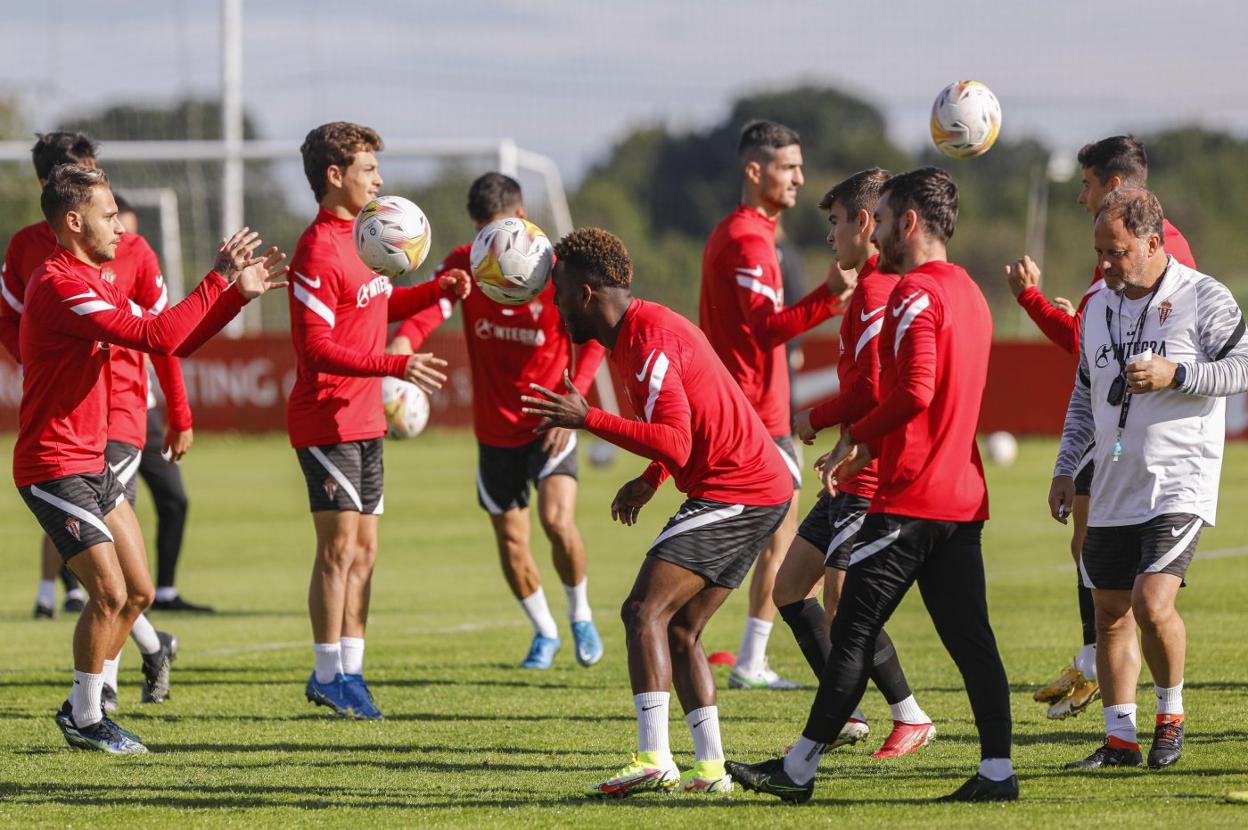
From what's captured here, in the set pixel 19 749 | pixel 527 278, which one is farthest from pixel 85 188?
pixel 19 749

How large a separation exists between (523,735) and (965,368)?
2879mm

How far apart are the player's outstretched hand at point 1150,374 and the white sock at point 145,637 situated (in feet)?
16.3

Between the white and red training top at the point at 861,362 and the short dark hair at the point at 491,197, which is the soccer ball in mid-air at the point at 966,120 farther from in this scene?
the short dark hair at the point at 491,197

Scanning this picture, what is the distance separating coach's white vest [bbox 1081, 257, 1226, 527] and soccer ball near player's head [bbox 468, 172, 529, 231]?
391 centimetres

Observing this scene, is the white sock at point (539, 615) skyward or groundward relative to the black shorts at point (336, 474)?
groundward

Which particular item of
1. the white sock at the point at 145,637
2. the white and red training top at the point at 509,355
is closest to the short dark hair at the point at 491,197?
the white and red training top at the point at 509,355

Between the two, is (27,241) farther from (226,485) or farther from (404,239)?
(226,485)

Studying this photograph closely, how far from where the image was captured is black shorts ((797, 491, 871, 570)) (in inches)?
271

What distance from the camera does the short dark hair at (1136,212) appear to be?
20.4ft

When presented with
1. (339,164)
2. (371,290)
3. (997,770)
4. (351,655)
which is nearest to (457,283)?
(371,290)

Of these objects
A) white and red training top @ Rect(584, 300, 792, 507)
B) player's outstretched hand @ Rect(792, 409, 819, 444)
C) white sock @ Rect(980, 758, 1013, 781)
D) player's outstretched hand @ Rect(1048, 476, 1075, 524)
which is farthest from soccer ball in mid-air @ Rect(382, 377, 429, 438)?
white sock @ Rect(980, 758, 1013, 781)

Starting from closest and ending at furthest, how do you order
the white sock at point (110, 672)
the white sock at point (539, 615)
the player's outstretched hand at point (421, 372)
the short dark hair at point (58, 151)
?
the player's outstretched hand at point (421, 372), the white sock at point (110, 672), the short dark hair at point (58, 151), the white sock at point (539, 615)

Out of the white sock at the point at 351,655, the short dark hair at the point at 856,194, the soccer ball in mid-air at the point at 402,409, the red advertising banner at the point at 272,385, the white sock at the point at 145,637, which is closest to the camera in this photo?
the short dark hair at the point at 856,194

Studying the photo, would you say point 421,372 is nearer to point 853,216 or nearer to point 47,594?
point 853,216
